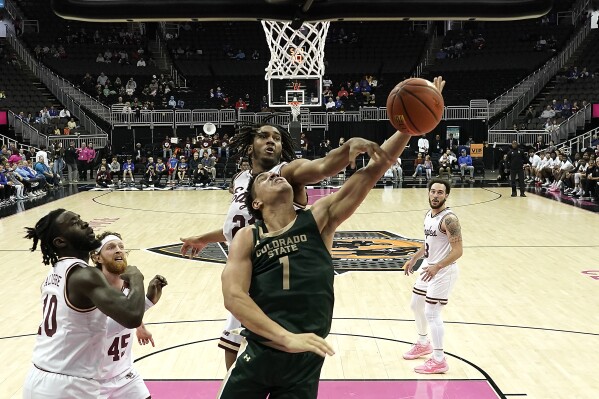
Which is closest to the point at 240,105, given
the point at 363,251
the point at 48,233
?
the point at 363,251

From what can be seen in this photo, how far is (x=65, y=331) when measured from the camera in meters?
3.52

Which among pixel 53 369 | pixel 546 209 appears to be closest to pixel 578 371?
pixel 53 369

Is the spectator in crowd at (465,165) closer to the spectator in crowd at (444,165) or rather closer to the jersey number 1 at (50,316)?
the spectator in crowd at (444,165)

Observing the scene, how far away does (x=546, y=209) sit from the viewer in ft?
58.4

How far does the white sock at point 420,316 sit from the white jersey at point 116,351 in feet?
9.83

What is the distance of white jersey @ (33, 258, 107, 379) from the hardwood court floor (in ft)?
8.11

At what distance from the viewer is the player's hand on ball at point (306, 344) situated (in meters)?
3.11

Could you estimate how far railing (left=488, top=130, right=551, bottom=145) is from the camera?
29.0m

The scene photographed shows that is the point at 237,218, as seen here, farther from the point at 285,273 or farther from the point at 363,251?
the point at 363,251

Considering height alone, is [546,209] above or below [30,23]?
below

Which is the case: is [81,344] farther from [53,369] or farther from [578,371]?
[578,371]

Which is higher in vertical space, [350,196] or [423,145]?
[423,145]

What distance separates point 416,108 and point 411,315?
15.9 feet

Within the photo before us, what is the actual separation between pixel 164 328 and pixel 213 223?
810cm
